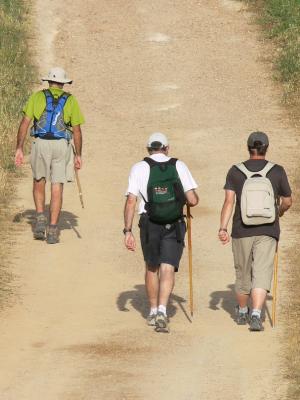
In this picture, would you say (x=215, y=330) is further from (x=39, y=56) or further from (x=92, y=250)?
(x=39, y=56)

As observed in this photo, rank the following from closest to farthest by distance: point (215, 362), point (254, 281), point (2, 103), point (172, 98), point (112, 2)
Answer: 1. point (215, 362)
2. point (254, 281)
3. point (2, 103)
4. point (172, 98)
5. point (112, 2)

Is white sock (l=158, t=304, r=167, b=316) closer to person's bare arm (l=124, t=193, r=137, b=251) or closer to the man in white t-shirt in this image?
the man in white t-shirt

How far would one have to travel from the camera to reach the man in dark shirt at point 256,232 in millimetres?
11789

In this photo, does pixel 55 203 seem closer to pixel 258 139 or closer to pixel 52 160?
pixel 52 160

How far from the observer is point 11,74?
902 inches

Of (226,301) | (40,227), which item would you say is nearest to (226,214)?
(226,301)

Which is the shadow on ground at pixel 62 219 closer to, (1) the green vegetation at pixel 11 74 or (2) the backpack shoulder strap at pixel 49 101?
(1) the green vegetation at pixel 11 74

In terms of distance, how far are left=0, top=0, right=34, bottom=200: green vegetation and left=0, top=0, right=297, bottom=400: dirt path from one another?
19.4 inches

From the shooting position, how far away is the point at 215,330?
11953 mm

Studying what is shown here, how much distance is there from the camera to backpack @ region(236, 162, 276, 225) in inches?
460

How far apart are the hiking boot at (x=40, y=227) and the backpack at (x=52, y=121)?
0.96 metres

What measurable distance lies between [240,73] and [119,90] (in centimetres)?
229

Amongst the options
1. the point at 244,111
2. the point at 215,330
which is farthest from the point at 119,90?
the point at 215,330

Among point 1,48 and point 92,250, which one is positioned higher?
point 1,48
